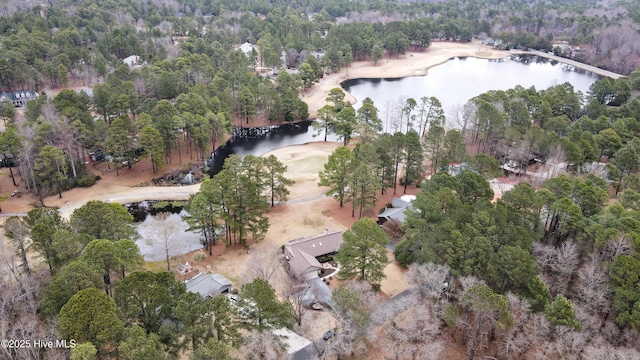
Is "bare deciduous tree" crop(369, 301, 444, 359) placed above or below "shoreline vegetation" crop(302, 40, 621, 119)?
below

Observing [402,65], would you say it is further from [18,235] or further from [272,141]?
[18,235]

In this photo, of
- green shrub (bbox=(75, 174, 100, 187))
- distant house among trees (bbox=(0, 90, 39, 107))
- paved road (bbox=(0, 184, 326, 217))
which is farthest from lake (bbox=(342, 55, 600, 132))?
distant house among trees (bbox=(0, 90, 39, 107))

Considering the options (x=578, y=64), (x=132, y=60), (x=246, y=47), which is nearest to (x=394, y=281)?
(x=132, y=60)

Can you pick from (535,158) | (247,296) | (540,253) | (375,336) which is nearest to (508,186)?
(535,158)

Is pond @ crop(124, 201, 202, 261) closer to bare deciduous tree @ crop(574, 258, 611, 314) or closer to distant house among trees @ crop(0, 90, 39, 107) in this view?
bare deciduous tree @ crop(574, 258, 611, 314)

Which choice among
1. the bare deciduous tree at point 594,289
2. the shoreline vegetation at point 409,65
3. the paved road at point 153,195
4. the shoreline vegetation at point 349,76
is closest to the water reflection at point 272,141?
the shoreline vegetation at point 349,76
